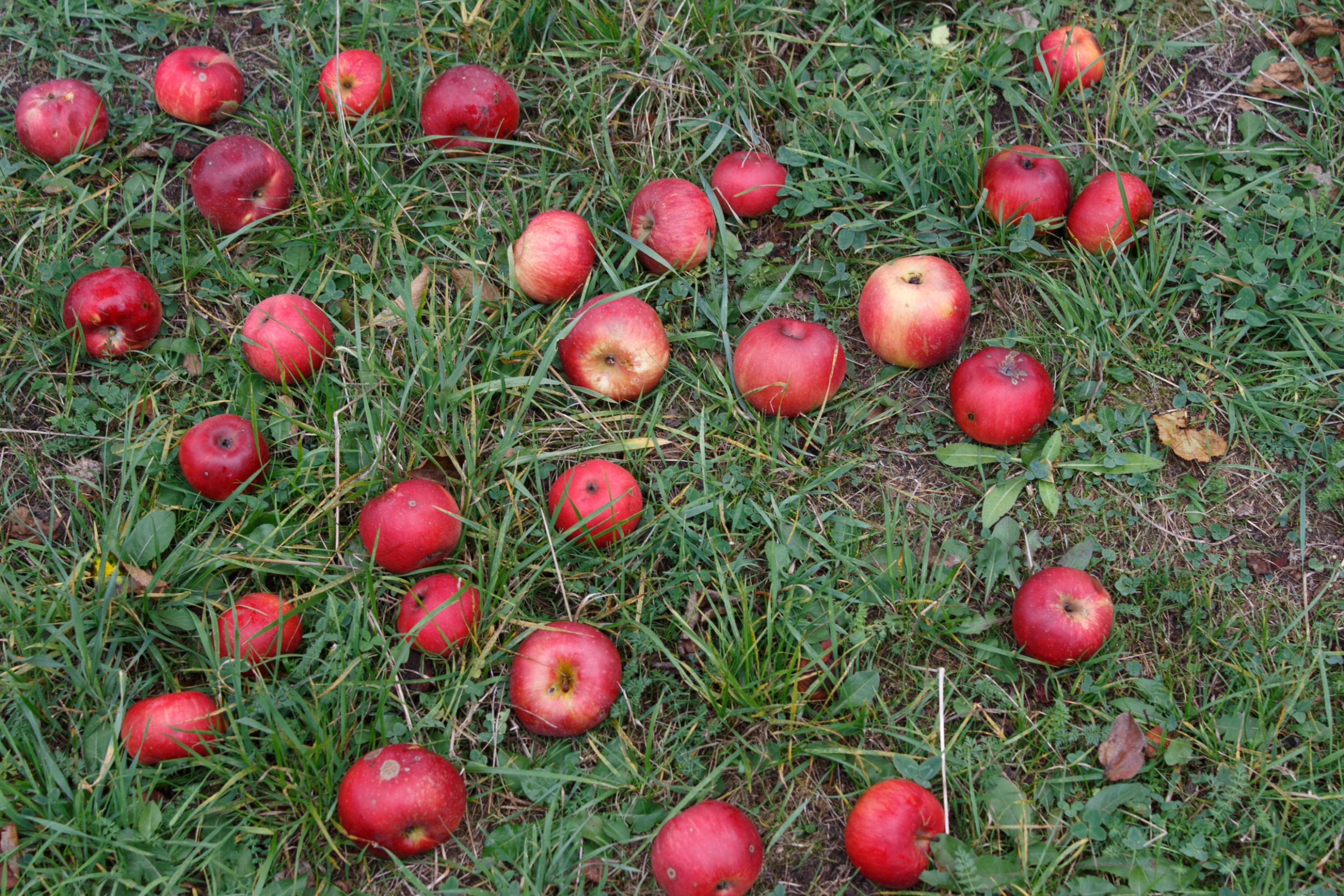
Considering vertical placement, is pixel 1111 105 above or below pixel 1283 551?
above

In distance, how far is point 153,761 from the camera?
2883mm

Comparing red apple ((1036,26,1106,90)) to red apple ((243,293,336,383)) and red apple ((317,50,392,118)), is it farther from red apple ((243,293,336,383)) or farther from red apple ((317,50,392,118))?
red apple ((243,293,336,383))

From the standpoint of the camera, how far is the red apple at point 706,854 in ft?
8.52

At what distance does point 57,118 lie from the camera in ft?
13.2

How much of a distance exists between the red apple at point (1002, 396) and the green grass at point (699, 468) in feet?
0.48

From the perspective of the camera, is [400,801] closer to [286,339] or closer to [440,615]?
[440,615]

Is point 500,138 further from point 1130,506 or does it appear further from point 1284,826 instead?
point 1284,826

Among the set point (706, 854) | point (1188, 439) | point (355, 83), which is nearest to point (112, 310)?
point (355, 83)

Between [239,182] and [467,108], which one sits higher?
[467,108]

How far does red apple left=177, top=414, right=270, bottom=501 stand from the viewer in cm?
328

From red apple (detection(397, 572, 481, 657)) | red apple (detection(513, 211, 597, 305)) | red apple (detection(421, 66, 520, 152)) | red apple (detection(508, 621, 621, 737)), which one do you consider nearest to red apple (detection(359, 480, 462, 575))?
red apple (detection(397, 572, 481, 657))

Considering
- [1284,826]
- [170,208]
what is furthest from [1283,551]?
[170,208]

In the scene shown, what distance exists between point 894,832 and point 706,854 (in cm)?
55

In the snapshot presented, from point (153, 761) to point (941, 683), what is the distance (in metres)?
2.47
